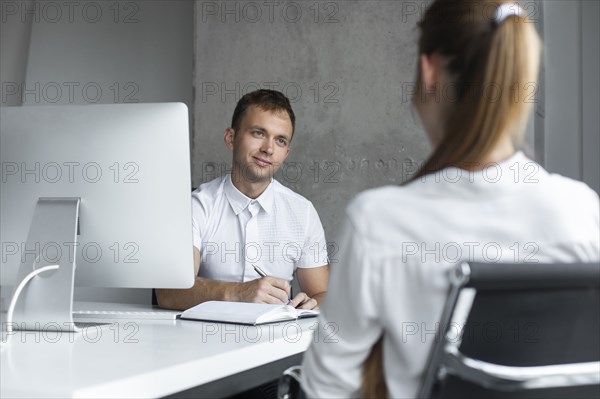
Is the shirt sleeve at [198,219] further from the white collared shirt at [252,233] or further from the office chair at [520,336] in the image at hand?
the office chair at [520,336]

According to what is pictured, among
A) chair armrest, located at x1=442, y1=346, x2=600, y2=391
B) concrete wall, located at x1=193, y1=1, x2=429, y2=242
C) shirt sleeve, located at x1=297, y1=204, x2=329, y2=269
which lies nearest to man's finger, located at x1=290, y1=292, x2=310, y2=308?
shirt sleeve, located at x1=297, y1=204, x2=329, y2=269

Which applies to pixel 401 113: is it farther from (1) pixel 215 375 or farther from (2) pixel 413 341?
(2) pixel 413 341

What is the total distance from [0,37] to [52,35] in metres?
0.50

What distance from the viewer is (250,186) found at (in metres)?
3.29

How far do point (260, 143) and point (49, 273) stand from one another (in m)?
1.54

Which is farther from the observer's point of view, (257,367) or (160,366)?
(257,367)

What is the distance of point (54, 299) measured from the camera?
1.96 meters

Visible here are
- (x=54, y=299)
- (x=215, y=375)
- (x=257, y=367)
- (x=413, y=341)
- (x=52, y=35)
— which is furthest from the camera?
(x=52, y=35)

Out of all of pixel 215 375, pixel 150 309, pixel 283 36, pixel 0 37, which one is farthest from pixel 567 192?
pixel 0 37

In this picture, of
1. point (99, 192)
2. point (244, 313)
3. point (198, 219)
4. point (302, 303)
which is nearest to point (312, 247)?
point (198, 219)

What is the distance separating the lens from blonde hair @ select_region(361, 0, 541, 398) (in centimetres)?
118

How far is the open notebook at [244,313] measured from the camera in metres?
2.10

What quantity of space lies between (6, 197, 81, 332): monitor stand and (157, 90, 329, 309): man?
3.25 ft

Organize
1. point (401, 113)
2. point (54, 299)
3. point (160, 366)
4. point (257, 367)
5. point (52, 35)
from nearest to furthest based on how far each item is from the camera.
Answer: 1. point (160, 366)
2. point (257, 367)
3. point (54, 299)
4. point (401, 113)
5. point (52, 35)
